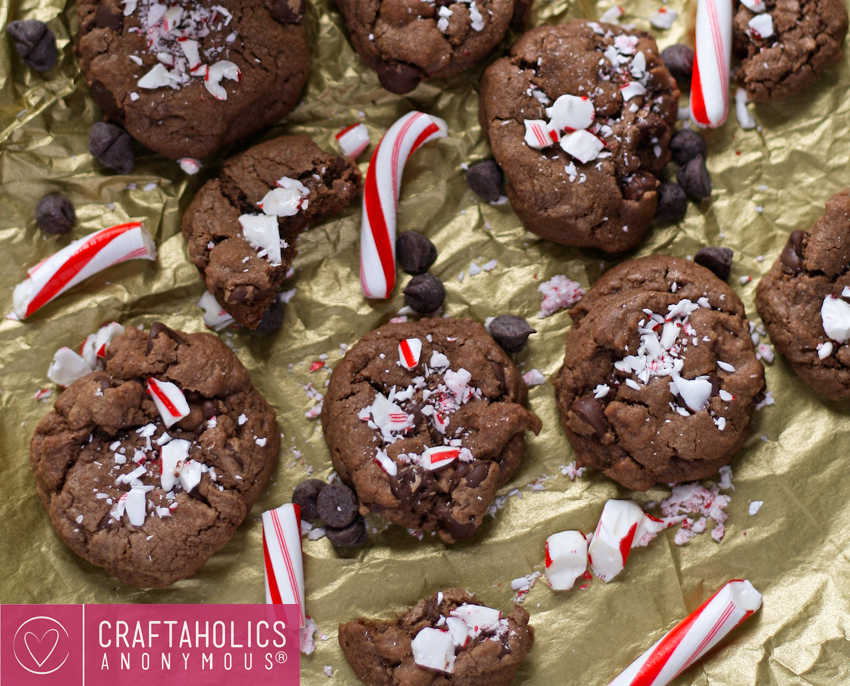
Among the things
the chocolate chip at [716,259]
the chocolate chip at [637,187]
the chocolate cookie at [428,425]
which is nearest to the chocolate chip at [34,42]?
A: the chocolate cookie at [428,425]

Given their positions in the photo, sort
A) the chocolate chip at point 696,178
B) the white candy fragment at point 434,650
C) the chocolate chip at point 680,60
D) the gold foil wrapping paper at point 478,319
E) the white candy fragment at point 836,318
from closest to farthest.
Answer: the white candy fragment at point 434,650, the white candy fragment at point 836,318, the gold foil wrapping paper at point 478,319, the chocolate chip at point 696,178, the chocolate chip at point 680,60

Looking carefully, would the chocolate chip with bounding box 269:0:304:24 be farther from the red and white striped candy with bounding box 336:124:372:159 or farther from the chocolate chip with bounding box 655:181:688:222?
the chocolate chip with bounding box 655:181:688:222

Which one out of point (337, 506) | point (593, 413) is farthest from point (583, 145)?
point (337, 506)

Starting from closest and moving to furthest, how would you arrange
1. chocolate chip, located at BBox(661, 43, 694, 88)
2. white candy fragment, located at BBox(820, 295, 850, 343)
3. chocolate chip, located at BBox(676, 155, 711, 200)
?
white candy fragment, located at BBox(820, 295, 850, 343) → chocolate chip, located at BBox(676, 155, 711, 200) → chocolate chip, located at BBox(661, 43, 694, 88)

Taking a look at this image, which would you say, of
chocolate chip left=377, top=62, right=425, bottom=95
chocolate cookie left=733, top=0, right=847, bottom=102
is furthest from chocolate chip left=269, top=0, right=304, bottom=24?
chocolate cookie left=733, top=0, right=847, bottom=102

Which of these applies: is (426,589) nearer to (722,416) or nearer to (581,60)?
(722,416)

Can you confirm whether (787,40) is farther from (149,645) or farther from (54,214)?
(149,645)

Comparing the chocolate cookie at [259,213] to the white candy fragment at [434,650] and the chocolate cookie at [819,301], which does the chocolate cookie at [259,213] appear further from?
the chocolate cookie at [819,301]
